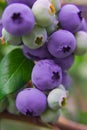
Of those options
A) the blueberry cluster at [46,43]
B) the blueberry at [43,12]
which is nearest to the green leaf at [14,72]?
the blueberry cluster at [46,43]

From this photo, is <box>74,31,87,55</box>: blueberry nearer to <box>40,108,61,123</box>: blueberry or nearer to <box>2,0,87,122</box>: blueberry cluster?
<box>2,0,87,122</box>: blueberry cluster

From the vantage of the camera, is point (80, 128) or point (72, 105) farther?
point (72, 105)

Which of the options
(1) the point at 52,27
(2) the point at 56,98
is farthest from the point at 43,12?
(2) the point at 56,98

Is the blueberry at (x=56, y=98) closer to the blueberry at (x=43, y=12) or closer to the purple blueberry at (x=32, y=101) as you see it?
the purple blueberry at (x=32, y=101)

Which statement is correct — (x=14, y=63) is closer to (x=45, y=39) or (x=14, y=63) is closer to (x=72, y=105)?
(x=45, y=39)

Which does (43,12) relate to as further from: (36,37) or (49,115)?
(49,115)

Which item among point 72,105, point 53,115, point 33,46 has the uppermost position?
point 33,46

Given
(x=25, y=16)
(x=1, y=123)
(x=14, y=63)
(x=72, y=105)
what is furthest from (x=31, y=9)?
(x=72, y=105)
